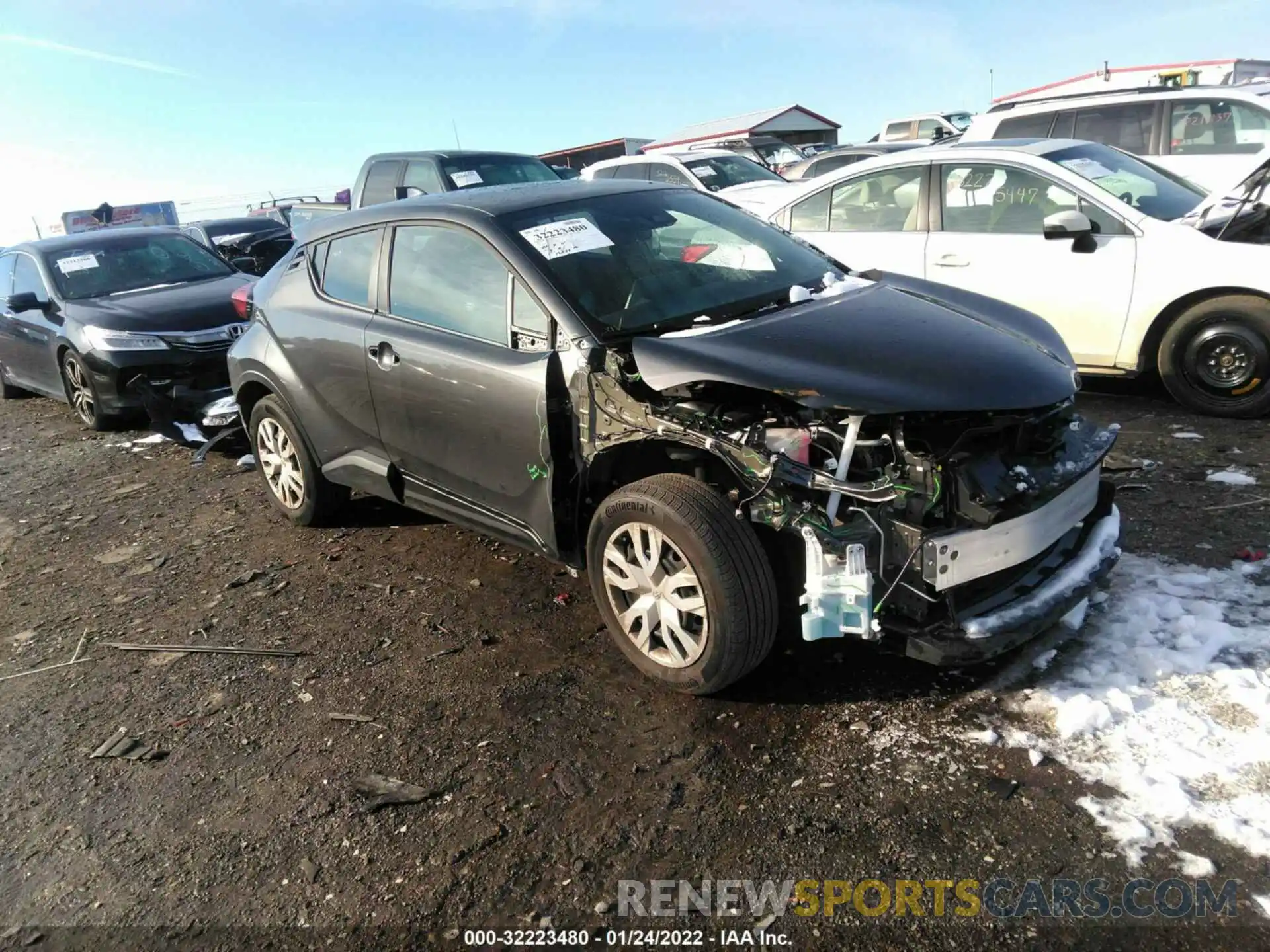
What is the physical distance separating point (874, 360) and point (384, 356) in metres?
2.17

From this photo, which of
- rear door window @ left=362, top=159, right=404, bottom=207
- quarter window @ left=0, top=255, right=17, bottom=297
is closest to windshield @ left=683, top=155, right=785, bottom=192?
rear door window @ left=362, top=159, right=404, bottom=207

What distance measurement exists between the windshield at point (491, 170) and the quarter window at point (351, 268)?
572 centimetres

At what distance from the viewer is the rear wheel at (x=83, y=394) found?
25.1ft

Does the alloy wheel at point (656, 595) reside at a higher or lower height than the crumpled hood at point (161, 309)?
lower

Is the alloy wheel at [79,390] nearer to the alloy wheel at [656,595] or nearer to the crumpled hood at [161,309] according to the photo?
the crumpled hood at [161,309]

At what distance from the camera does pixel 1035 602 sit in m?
2.89

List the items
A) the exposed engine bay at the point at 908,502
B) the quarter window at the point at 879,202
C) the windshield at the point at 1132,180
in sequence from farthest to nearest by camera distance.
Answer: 1. the quarter window at the point at 879,202
2. the windshield at the point at 1132,180
3. the exposed engine bay at the point at 908,502

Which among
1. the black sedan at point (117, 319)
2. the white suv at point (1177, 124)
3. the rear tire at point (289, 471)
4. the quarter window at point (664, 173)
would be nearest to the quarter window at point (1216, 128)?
the white suv at point (1177, 124)

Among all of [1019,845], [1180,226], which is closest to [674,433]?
[1019,845]

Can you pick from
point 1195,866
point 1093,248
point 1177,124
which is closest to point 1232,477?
point 1093,248

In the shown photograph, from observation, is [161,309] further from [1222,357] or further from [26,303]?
[1222,357]

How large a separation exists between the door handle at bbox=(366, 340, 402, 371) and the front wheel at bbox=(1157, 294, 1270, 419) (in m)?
4.50

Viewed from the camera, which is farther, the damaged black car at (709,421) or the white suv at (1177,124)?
the white suv at (1177,124)

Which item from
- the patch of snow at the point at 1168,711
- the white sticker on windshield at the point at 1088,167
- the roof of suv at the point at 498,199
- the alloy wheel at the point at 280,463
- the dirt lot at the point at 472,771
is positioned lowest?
the dirt lot at the point at 472,771
